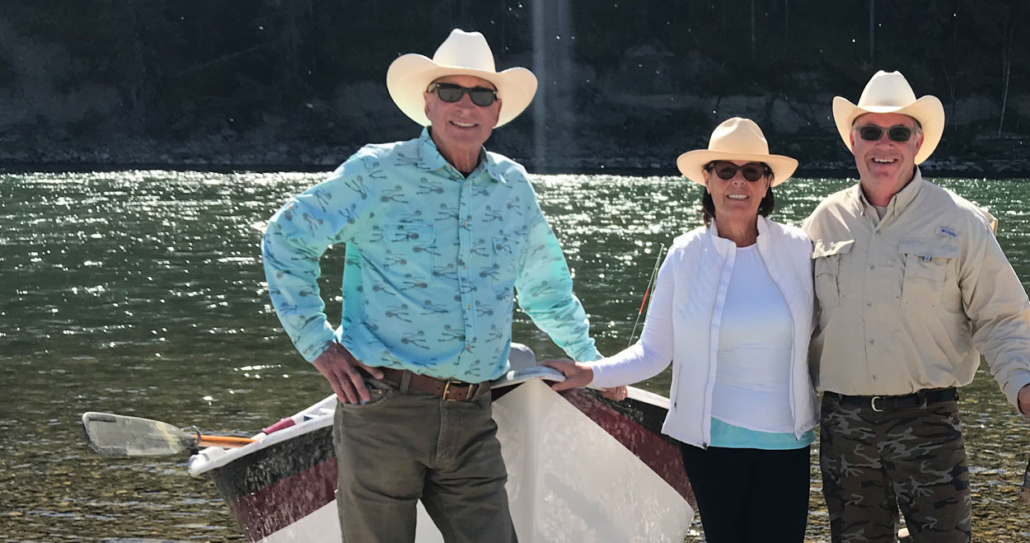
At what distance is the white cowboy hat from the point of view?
4379 millimetres

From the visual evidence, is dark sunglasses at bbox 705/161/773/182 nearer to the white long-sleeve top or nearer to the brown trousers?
the white long-sleeve top

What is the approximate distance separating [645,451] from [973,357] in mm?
1371

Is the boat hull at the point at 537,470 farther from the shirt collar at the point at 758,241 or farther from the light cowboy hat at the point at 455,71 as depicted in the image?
the light cowboy hat at the point at 455,71

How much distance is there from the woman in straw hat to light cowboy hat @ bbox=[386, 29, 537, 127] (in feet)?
2.20

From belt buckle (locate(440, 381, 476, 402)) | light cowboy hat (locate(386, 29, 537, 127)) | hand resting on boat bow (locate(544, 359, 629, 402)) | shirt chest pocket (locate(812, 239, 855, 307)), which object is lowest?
hand resting on boat bow (locate(544, 359, 629, 402))

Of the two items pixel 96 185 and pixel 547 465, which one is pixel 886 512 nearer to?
pixel 547 465

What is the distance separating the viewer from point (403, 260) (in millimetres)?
3887

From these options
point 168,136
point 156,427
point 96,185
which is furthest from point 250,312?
point 168,136

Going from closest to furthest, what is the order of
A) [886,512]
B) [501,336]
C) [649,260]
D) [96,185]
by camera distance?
[501,336]
[886,512]
[649,260]
[96,185]

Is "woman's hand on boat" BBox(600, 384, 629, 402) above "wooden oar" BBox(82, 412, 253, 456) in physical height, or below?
above

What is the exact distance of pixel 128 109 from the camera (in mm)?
77125

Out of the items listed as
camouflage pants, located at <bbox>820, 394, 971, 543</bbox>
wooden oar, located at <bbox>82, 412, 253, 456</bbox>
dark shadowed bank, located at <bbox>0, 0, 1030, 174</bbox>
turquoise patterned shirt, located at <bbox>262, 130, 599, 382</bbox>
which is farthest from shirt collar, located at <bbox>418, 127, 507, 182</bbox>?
dark shadowed bank, located at <bbox>0, 0, 1030, 174</bbox>

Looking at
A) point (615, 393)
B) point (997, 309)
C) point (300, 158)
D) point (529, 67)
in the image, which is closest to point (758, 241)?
point (997, 309)

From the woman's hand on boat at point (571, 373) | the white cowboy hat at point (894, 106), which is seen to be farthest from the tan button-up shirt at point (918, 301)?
the woman's hand on boat at point (571, 373)
